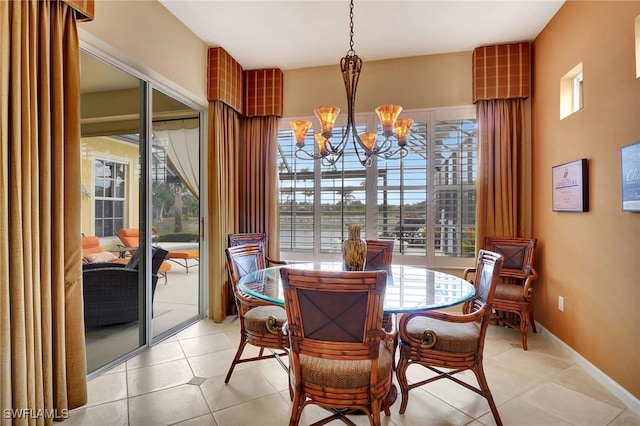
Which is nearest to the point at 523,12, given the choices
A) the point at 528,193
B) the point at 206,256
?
the point at 528,193

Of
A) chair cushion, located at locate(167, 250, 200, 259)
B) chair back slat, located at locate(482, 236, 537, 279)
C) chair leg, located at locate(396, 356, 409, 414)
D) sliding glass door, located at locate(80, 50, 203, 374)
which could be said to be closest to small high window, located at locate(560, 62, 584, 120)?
chair back slat, located at locate(482, 236, 537, 279)

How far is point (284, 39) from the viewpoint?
3.22 m

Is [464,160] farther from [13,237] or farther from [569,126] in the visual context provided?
[13,237]

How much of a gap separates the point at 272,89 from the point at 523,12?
2.59m

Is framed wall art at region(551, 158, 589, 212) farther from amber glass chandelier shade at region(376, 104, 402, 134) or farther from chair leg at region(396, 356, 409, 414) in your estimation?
chair leg at region(396, 356, 409, 414)

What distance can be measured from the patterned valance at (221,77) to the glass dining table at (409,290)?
203 cm

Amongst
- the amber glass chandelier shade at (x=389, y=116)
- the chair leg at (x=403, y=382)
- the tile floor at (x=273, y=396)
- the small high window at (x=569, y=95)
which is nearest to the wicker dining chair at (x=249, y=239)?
the tile floor at (x=273, y=396)

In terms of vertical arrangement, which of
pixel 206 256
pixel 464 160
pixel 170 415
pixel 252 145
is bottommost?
pixel 170 415

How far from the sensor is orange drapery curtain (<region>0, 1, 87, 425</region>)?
1568 millimetres

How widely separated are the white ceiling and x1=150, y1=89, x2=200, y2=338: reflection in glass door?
859 millimetres

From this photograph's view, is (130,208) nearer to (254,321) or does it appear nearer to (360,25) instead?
(254,321)

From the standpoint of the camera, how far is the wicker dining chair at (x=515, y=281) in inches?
114

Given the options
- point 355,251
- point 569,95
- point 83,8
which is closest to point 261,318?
point 355,251

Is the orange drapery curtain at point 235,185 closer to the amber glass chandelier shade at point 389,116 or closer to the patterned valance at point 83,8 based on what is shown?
the patterned valance at point 83,8
